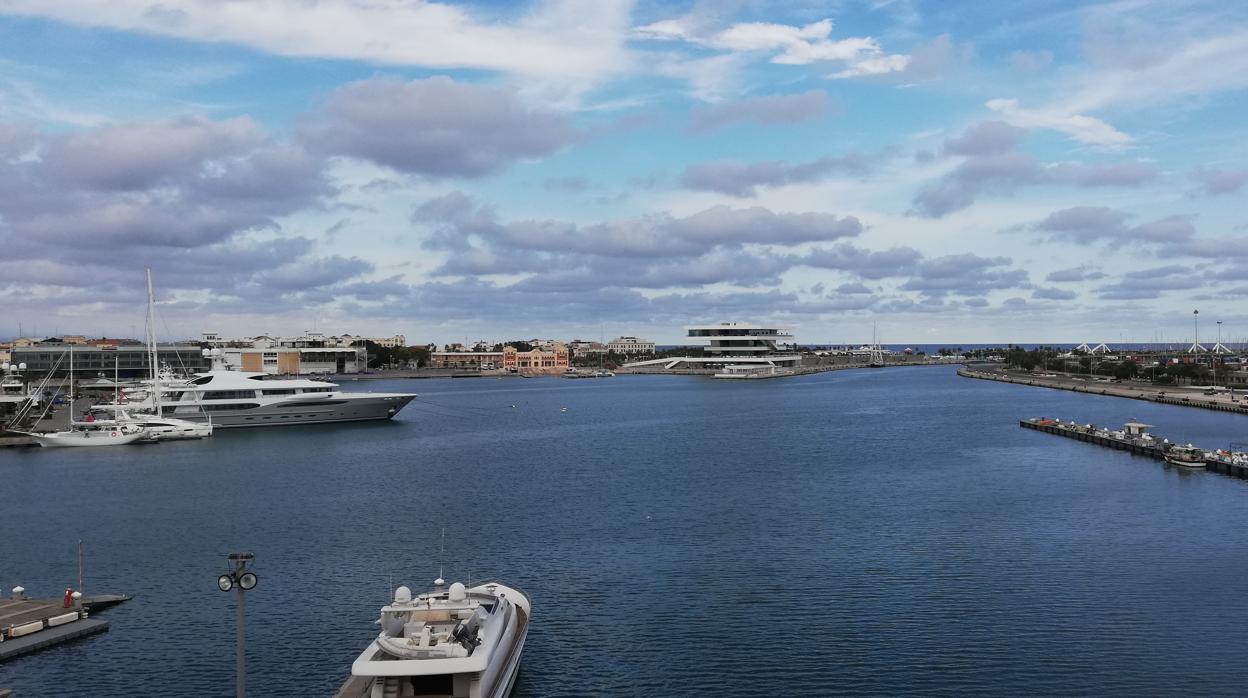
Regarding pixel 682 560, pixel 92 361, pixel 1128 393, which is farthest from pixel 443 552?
pixel 92 361

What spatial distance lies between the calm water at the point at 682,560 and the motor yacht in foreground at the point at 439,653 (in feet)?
5.70

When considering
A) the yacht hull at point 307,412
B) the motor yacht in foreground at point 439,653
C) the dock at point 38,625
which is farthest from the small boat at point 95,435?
the motor yacht in foreground at point 439,653

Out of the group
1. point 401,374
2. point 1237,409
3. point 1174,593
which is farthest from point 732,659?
point 401,374

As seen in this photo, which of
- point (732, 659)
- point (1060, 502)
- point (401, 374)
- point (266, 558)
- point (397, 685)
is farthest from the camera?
point (401, 374)

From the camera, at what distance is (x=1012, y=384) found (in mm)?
136375

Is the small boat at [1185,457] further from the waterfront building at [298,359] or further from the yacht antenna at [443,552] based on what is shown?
the waterfront building at [298,359]

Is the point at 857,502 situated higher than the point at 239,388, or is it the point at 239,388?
the point at 239,388

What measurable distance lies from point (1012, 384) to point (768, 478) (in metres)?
106

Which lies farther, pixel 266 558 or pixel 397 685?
pixel 266 558

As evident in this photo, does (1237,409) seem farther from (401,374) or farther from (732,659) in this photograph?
(401,374)

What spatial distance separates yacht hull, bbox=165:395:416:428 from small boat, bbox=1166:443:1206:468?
56548 mm

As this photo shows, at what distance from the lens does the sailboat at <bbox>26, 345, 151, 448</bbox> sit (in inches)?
2362

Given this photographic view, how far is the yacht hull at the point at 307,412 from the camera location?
232ft

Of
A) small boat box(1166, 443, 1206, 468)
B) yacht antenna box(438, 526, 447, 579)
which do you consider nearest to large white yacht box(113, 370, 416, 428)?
yacht antenna box(438, 526, 447, 579)
